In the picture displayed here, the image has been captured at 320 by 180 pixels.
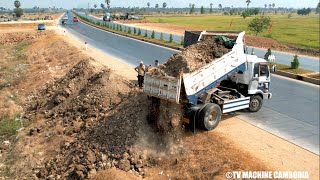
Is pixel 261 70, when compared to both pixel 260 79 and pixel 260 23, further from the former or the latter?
pixel 260 23

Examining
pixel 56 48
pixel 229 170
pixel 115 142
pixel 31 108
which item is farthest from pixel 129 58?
pixel 229 170

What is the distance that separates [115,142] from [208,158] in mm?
3035

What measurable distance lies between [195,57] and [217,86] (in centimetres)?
138

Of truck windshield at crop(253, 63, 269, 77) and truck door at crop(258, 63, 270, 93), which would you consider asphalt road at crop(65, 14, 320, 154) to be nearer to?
truck door at crop(258, 63, 270, 93)

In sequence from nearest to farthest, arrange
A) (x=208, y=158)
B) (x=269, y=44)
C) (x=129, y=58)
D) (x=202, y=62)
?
(x=208, y=158) → (x=202, y=62) → (x=129, y=58) → (x=269, y=44)

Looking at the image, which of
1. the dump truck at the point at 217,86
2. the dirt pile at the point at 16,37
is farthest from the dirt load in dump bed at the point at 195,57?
the dirt pile at the point at 16,37

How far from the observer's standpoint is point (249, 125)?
1246cm

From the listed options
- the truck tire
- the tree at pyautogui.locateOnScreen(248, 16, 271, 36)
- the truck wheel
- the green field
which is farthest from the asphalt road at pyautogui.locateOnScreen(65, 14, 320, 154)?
the tree at pyautogui.locateOnScreen(248, 16, 271, 36)

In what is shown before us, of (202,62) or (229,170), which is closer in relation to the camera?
(229,170)

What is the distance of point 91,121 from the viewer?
512 inches

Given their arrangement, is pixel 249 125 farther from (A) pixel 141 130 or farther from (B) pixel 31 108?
(B) pixel 31 108

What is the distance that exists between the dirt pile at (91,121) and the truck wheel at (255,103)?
15.2 ft

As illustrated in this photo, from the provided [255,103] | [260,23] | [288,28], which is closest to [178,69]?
[255,103]

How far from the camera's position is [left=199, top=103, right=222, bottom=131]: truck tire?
1127 centimetres
